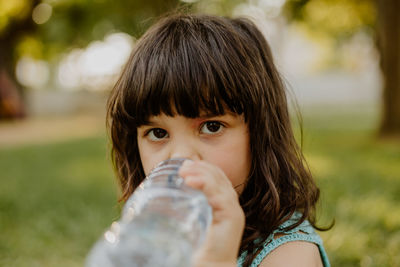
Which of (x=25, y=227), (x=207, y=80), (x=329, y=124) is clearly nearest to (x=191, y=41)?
(x=207, y=80)

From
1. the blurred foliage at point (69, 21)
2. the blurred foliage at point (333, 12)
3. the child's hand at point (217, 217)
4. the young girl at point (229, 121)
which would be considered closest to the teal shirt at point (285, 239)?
the young girl at point (229, 121)

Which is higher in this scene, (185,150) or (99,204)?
(185,150)

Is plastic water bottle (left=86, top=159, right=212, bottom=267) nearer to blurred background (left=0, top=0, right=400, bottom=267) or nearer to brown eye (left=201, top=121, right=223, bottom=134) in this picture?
brown eye (left=201, top=121, right=223, bottom=134)

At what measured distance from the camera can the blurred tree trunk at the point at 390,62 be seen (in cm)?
816

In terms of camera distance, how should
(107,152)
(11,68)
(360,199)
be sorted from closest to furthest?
(107,152) → (360,199) → (11,68)

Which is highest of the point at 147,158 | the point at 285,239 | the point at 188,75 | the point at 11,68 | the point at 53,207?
the point at 11,68

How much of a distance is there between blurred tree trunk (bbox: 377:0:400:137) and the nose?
7251 mm

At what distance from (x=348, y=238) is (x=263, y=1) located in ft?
32.7

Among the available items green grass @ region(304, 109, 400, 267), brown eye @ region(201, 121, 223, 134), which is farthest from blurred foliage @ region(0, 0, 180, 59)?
brown eye @ region(201, 121, 223, 134)

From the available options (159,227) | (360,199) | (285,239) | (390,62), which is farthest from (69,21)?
(159,227)

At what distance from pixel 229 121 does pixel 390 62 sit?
7515 mm

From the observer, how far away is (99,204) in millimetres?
4277

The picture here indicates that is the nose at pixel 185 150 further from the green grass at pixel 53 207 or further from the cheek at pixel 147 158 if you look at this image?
the green grass at pixel 53 207

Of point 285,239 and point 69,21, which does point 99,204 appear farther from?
point 69,21
